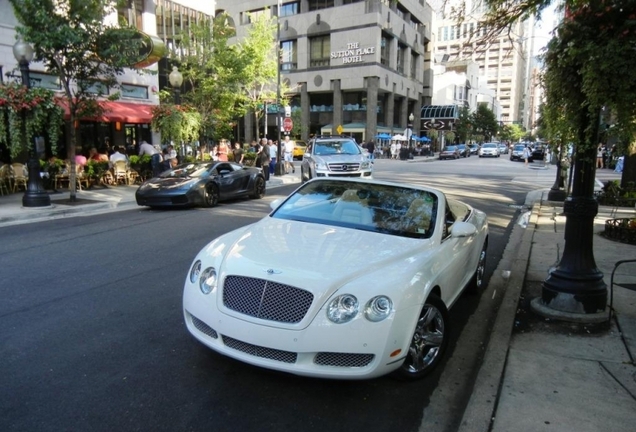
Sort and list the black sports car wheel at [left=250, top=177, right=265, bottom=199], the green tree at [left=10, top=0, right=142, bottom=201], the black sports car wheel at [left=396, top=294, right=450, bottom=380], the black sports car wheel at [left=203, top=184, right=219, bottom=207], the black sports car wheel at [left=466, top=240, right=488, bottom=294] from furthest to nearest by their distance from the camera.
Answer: the black sports car wheel at [left=250, top=177, right=265, bottom=199] → the black sports car wheel at [left=203, top=184, right=219, bottom=207] → the green tree at [left=10, top=0, right=142, bottom=201] → the black sports car wheel at [left=466, top=240, right=488, bottom=294] → the black sports car wheel at [left=396, top=294, right=450, bottom=380]

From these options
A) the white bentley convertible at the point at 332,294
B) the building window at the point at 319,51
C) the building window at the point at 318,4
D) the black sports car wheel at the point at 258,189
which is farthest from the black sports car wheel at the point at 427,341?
the building window at the point at 318,4

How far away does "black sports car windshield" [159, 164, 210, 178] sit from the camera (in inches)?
505

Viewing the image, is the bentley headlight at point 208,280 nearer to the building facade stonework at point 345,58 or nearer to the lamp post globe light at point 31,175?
the lamp post globe light at point 31,175

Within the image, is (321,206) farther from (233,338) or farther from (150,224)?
(150,224)

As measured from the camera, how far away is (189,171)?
512 inches

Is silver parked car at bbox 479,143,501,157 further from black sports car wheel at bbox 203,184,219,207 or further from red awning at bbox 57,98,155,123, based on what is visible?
black sports car wheel at bbox 203,184,219,207

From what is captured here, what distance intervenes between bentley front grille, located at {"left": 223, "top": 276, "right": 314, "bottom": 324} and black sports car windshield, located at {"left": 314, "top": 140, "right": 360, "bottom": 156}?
558 inches

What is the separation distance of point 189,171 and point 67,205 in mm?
3443

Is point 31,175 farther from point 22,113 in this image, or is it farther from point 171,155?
point 171,155

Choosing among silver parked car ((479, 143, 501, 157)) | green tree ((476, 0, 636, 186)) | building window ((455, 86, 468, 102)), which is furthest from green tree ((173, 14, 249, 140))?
building window ((455, 86, 468, 102))

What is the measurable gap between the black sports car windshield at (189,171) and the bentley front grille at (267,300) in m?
9.92

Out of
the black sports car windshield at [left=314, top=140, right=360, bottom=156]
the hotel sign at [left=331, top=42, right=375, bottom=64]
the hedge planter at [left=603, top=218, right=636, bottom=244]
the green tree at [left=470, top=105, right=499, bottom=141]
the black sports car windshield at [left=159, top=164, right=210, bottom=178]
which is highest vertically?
the hotel sign at [left=331, top=42, right=375, bottom=64]

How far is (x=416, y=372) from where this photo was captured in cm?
355

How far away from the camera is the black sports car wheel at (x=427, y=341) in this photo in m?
3.52
